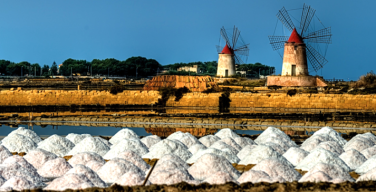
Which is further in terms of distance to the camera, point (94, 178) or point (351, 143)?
point (351, 143)

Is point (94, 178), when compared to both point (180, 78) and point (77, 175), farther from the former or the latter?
point (180, 78)

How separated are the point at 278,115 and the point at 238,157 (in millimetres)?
13260

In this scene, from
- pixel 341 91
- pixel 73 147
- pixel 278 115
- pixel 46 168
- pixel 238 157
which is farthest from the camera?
pixel 341 91

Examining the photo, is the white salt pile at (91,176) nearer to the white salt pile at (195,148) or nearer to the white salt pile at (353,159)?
the white salt pile at (195,148)

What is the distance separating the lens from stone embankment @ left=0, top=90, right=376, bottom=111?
31.2 m

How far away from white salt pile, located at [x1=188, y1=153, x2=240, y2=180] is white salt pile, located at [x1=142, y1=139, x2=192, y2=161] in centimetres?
259

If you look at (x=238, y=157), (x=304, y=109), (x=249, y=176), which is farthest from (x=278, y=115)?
(x=249, y=176)

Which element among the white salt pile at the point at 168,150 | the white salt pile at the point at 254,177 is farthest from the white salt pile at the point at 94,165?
the white salt pile at the point at 254,177

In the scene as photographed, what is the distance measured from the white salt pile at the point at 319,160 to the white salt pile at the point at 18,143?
820cm

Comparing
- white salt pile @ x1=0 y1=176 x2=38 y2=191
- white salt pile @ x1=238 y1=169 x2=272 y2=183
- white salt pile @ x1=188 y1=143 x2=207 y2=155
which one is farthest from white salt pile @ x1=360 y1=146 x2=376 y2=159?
white salt pile @ x1=0 y1=176 x2=38 y2=191

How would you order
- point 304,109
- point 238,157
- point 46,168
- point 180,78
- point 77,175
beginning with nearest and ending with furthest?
point 77,175 < point 46,168 < point 238,157 < point 304,109 < point 180,78

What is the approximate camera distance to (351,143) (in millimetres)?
16156

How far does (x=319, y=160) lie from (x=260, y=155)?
1528 mm

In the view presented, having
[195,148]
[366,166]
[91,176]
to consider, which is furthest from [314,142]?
[91,176]
